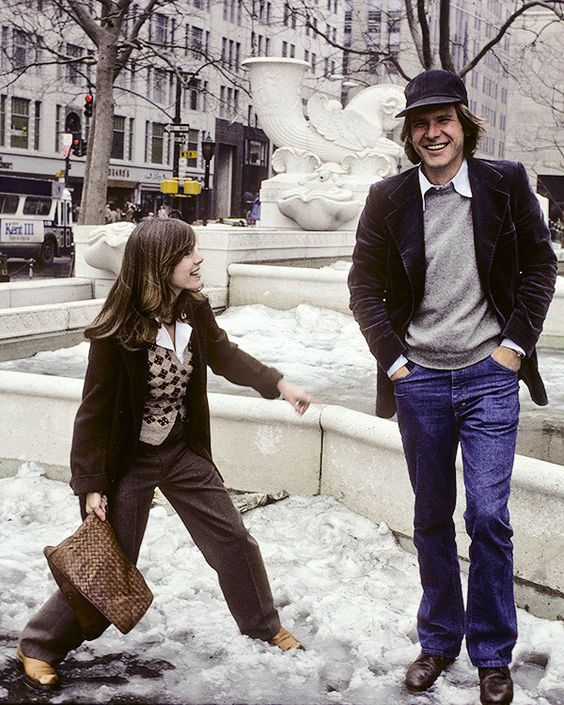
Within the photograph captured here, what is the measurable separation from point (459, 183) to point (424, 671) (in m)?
1.52

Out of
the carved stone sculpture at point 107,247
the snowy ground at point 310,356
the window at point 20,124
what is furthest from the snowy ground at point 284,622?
the window at point 20,124

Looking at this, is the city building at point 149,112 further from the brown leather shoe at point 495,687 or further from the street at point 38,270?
the brown leather shoe at point 495,687

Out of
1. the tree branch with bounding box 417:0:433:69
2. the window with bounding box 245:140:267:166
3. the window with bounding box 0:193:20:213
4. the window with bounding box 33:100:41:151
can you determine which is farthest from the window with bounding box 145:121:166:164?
the tree branch with bounding box 417:0:433:69

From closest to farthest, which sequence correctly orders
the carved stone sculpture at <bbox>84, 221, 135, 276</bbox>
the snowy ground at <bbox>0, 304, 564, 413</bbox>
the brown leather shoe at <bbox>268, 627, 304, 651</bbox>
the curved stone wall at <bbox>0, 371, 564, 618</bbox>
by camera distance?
the brown leather shoe at <bbox>268, 627, 304, 651</bbox> < the curved stone wall at <bbox>0, 371, 564, 618</bbox> < the snowy ground at <bbox>0, 304, 564, 413</bbox> < the carved stone sculpture at <bbox>84, 221, 135, 276</bbox>

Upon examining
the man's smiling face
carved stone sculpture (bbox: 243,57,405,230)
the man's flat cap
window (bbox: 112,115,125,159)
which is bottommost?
the man's smiling face

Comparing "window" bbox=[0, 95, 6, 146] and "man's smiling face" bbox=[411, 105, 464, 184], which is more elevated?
"window" bbox=[0, 95, 6, 146]

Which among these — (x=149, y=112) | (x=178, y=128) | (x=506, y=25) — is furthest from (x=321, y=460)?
(x=149, y=112)

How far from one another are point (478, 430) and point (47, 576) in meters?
1.96

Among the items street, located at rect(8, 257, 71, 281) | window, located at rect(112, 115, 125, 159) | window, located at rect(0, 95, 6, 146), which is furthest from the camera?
window, located at rect(112, 115, 125, 159)

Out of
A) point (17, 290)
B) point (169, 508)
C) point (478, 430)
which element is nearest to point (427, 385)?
point (478, 430)

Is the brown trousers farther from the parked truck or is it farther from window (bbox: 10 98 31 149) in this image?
window (bbox: 10 98 31 149)

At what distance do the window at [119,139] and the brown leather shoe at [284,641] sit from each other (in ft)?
184

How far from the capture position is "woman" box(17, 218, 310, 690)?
3523 millimetres

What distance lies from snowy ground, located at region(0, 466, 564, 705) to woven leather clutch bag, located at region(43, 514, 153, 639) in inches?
9.2
